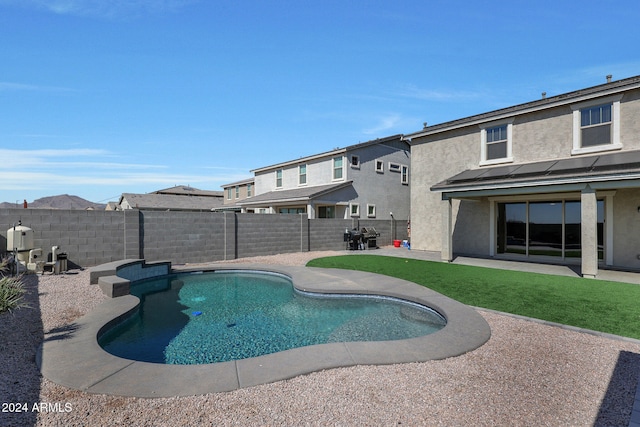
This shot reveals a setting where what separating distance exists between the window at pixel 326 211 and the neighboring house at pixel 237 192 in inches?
445

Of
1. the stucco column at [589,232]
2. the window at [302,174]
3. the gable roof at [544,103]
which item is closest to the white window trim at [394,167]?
the window at [302,174]

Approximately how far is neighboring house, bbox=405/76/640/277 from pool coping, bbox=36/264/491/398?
24.7 feet

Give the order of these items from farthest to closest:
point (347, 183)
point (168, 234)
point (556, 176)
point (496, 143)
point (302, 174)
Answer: point (302, 174), point (347, 183), point (496, 143), point (168, 234), point (556, 176)

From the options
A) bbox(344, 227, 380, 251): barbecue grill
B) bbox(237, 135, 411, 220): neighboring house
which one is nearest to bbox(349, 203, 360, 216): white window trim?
bbox(237, 135, 411, 220): neighboring house

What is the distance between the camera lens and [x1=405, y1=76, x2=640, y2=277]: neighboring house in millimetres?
10695

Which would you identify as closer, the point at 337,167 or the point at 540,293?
the point at 540,293

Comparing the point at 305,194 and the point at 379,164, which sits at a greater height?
the point at 379,164

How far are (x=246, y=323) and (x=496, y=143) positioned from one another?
14.5 m

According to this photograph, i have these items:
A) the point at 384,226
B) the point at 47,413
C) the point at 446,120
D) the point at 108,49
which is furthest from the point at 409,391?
the point at 384,226

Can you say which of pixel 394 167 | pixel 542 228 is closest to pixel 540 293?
pixel 542 228

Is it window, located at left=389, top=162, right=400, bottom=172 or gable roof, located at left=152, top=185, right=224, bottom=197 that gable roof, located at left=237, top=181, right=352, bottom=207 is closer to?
window, located at left=389, top=162, right=400, bottom=172

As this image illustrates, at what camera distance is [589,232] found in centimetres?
1007

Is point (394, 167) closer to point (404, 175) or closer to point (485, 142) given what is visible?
point (404, 175)

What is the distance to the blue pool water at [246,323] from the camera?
561 cm
